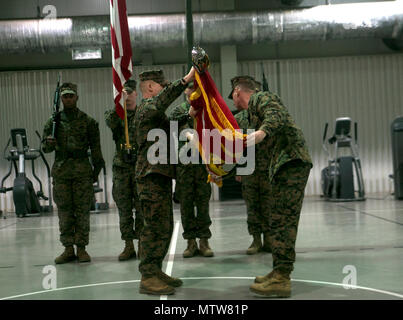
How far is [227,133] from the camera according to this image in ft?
10.1

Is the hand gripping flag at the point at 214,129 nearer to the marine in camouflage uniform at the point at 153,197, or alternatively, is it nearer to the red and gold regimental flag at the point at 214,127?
the red and gold regimental flag at the point at 214,127

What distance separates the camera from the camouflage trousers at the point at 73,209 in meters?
4.44

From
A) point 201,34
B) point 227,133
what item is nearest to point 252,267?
point 227,133

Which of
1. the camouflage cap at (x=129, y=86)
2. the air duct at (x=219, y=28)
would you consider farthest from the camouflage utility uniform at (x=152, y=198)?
the air duct at (x=219, y=28)

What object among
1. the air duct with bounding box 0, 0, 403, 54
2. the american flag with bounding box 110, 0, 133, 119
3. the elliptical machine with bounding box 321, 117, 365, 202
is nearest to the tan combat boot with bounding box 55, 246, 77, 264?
the american flag with bounding box 110, 0, 133, 119

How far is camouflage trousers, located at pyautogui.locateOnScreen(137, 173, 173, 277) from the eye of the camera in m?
3.19

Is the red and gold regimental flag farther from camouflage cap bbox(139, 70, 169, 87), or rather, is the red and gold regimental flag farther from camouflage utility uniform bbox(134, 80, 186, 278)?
camouflage cap bbox(139, 70, 169, 87)

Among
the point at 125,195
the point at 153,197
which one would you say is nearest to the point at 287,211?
the point at 153,197

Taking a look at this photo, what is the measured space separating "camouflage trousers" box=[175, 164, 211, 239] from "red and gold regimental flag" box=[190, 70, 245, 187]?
1.29m

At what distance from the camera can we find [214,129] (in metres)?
3.14

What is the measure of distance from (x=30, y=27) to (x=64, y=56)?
2127mm

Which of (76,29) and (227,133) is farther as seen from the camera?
(76,29)

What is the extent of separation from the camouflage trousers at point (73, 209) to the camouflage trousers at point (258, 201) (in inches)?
62.3
